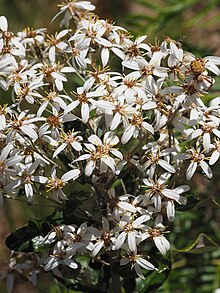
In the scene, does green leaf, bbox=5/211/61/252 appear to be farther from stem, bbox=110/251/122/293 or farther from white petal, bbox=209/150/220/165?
white petal, bbox=209/150/220/165

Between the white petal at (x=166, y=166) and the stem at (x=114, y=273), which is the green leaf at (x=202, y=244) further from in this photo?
the white petal at (x=166, y=166)

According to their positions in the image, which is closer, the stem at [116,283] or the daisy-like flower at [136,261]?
the daisy-like flower at [136,261]

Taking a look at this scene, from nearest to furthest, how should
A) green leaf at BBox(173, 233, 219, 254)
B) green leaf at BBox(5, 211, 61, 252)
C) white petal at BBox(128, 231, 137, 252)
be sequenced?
1. white petal at BBox(128, 231, 137, 252)
2. green leaf at BBox(5, 211, 61, 252)
3. green leaf at BBox(173, 233, 219, 254)

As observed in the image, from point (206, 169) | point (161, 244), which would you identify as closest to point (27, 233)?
point (161, 244)

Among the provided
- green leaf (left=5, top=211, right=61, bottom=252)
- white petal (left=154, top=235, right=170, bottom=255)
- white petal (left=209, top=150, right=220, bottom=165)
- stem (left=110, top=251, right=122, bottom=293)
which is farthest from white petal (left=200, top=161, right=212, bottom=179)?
green leaf (left=5, top=211, right=61, bottom=252)

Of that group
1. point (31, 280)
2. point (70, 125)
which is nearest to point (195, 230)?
point (31, 280)

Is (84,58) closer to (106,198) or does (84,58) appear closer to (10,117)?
(10,117)

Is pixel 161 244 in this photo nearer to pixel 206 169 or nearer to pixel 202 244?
pixel 206 169

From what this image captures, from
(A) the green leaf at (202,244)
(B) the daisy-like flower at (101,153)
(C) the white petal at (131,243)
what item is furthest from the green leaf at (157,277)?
(B) the daisy-like flower at (101,153)

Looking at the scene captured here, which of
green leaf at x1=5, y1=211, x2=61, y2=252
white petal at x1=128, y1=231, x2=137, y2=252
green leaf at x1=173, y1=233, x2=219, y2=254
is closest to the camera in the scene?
white petal at x1=128, y1=231, x2=137, y2=252
